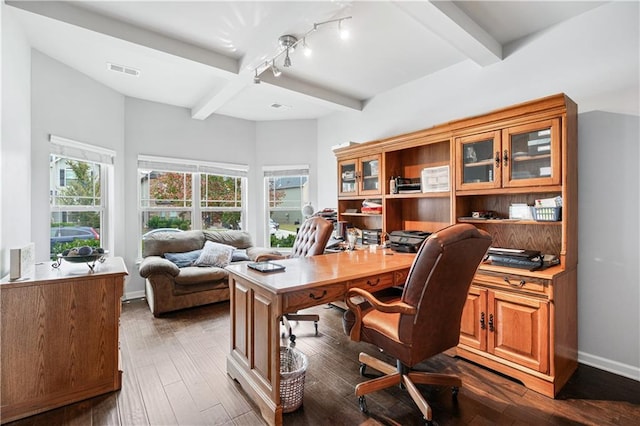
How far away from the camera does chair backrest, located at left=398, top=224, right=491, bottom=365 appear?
64.7 inches

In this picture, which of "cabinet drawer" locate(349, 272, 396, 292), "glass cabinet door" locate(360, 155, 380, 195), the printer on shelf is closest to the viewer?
"cabinet drawer" locate(349, 272, 396, 292)

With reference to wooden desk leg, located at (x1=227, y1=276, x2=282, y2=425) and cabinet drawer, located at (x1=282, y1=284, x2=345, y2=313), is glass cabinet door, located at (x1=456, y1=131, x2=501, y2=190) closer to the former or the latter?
cabinet drawer, located at (x1=282, y1=284, x2=345, y2=313)

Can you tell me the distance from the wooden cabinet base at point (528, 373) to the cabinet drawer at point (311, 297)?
1382 mm

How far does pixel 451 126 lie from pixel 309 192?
9.36 feet

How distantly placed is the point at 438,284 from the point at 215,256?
332cm

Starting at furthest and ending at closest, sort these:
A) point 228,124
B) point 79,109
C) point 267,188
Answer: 1. point 267,188
2. point 228,124
3. point 79,109

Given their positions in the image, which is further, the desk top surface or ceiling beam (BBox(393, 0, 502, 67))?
ceiling beam (BBox(393, 0, 502, 67))

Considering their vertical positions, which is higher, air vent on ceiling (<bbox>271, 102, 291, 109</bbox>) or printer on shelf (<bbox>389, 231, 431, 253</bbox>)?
air vent on ceiling (<bbox>271, 102, 291, 109</bbox>)

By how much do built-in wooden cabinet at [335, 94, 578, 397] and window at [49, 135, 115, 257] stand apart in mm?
3922

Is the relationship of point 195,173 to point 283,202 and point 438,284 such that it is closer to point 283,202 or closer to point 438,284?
point 283,202

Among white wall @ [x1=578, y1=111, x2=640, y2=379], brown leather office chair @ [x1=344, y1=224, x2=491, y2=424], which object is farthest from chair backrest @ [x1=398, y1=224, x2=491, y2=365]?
white wall @ [x1=578, y1=111, x2=640, y2=379]

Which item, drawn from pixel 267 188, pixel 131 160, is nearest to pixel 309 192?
pixel 267 188

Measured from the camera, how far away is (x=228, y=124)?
523cm

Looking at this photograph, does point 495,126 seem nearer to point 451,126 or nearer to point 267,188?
point 451,126
